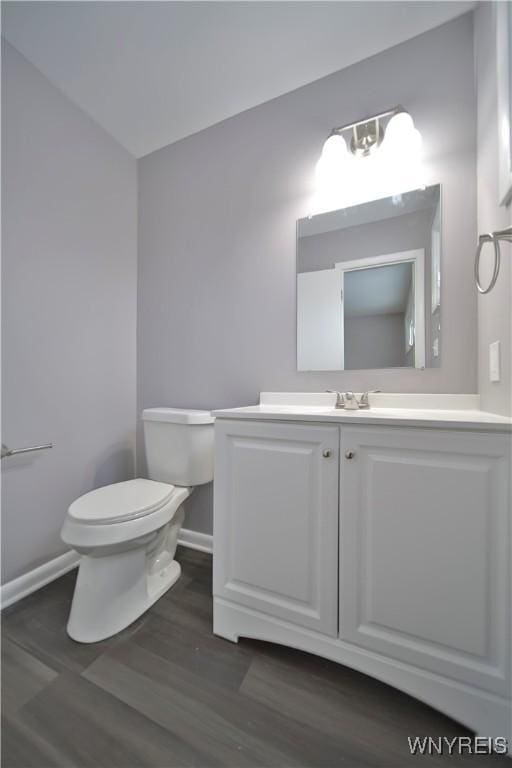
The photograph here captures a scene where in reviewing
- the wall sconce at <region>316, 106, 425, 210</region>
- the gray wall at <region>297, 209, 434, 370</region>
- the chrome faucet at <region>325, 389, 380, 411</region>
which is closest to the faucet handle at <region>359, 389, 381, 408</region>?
the chrome faucet at <region>325, 389, 380, 411</region>

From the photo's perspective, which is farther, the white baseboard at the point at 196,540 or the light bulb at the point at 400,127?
the white baseboard at the point at 196,540

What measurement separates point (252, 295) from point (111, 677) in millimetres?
1604

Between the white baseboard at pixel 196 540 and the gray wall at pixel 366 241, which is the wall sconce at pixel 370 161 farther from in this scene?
the white baseboard at pixel 196 540

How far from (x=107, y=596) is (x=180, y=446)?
2.08ft

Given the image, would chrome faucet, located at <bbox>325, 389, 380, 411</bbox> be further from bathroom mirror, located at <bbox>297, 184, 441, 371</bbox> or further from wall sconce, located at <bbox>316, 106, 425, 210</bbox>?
wall sconce, located at <bbox>316, 106, 425, 210</bbox>

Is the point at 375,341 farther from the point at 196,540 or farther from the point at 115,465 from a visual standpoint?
the point at 115,465

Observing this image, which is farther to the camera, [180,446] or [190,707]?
[180,446]

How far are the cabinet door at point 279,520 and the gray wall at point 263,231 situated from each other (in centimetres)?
51

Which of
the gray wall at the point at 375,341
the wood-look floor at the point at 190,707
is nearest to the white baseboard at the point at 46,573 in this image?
the wood-look floor at the point at 190,707

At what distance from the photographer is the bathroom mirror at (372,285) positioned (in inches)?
48.1

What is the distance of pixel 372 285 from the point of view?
1316 millimetres

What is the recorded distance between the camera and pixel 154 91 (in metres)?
1.50

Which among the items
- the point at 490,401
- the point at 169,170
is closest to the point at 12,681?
the point at 490,401

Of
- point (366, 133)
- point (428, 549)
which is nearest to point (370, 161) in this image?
point (366, 133)
